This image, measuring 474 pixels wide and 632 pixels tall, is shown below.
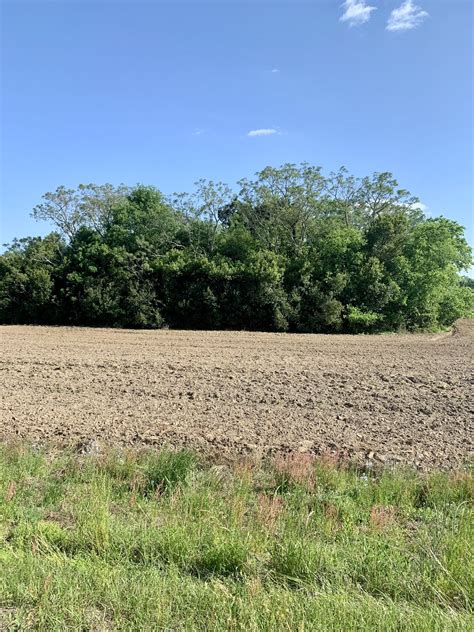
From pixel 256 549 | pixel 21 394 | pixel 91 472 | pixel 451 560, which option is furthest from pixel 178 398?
pixel 451 560

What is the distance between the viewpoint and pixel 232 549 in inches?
138

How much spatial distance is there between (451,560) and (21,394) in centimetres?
879

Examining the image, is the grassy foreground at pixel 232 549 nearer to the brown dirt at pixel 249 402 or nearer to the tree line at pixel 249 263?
the brown dirt at pixel 249 402

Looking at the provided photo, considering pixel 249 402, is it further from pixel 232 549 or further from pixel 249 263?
pixel 249 263

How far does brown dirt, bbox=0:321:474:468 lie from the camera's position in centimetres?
681

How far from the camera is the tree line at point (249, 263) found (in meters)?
29.7

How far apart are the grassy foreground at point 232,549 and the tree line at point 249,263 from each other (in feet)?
79.7

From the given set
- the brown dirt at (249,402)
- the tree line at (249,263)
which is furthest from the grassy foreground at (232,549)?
the tree line at (249,263)

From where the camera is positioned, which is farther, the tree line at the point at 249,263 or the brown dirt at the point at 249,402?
the tree line at the point at 249,263

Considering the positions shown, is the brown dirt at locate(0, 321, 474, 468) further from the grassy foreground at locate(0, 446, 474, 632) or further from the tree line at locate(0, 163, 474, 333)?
the tree line at locate(0, 163, 474, 333)

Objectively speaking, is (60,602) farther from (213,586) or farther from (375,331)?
(375,331)

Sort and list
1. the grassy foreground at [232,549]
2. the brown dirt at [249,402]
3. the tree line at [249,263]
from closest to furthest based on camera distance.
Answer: the grassy foreground at [232,549] < the brown dirt at [249,402] < the tree line at [249,263]

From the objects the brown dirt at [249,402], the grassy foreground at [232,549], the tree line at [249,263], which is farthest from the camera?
the tree line at [249,263]

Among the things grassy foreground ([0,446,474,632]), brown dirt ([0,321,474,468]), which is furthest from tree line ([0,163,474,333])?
grassy foreground ([0,446,474,632])
